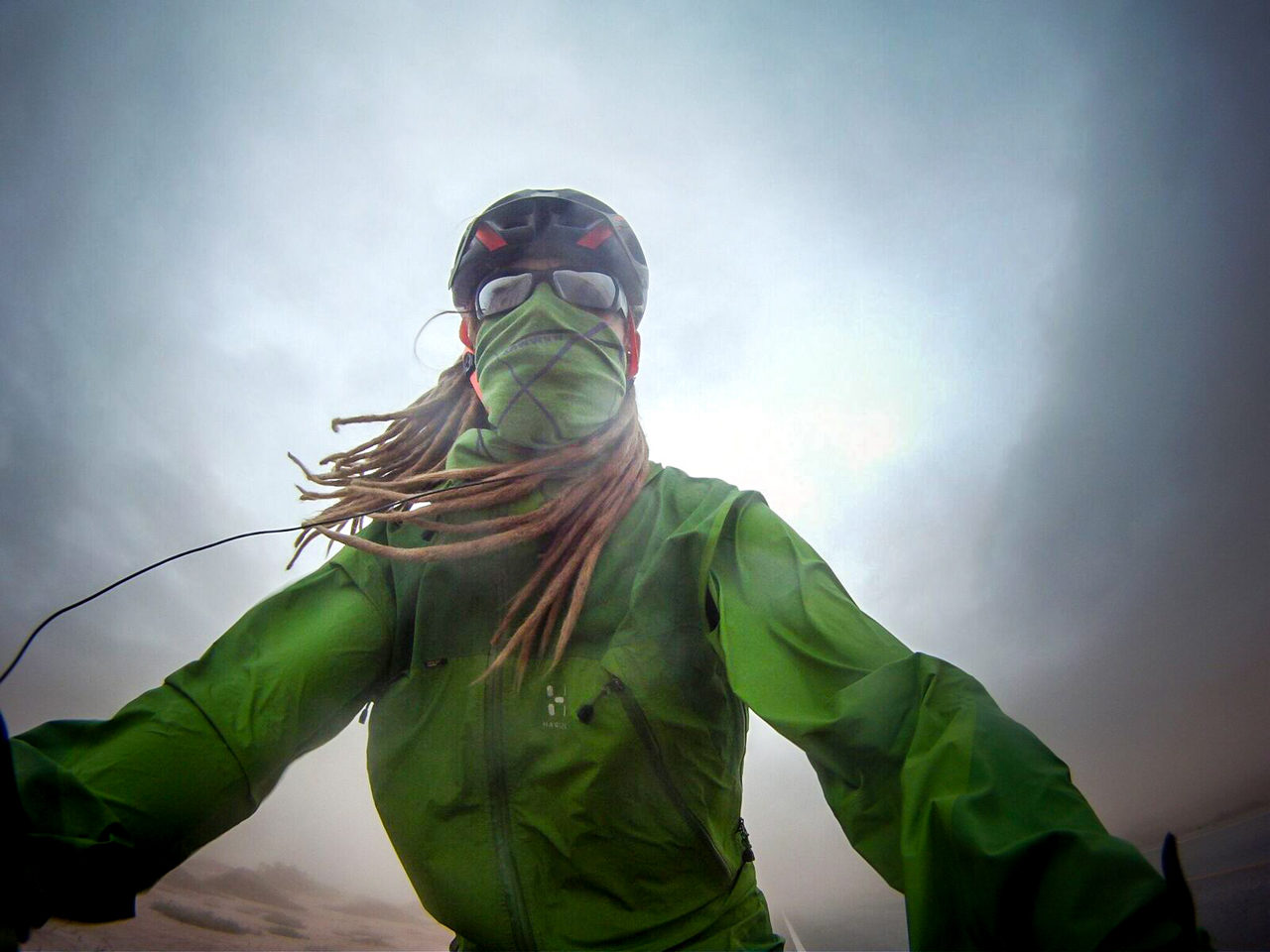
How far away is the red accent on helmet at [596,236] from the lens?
7.07 ft

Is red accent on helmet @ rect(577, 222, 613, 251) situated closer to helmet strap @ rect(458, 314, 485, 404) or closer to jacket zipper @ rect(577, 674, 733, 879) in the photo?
helmet strap @ rect(458, 314, 485, 404)

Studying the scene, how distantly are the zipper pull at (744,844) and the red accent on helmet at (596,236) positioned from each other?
2.17 meters

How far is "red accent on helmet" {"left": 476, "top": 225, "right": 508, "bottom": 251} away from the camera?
2162 mm

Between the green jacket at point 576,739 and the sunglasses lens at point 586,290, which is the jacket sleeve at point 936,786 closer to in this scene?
the green jacket at point 576,739

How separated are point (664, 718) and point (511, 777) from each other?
0.45 metres

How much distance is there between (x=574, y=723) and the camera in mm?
1443

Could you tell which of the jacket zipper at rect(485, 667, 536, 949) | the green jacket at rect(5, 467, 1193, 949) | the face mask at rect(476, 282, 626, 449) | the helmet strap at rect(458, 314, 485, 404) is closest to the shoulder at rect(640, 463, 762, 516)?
the green jacket at rect(5, 467, 1193, 949)

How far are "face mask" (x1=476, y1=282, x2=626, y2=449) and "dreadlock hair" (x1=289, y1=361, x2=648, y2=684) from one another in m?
0.08

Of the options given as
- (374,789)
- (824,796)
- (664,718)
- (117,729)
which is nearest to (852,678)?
(824,796)

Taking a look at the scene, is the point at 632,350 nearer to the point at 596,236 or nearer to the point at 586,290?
the point at 586,290

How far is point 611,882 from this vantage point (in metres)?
1.41

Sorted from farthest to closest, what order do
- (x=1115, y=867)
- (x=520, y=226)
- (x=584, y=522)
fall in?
(x=520, y=226) → (x=584, y=522) → (x=1115, y=867)

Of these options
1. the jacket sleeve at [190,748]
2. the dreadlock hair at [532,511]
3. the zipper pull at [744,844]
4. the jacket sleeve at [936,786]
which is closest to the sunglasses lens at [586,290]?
the dreadlock hair at [532,511]

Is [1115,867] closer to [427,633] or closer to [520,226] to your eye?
[427,633]
